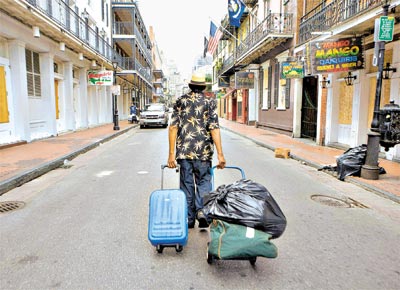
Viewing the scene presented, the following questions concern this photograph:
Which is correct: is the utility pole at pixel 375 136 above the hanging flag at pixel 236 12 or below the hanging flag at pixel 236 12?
below

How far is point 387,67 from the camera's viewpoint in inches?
367

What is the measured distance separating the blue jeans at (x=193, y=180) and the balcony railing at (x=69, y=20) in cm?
1042

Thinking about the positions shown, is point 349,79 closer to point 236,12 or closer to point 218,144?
point 218,144

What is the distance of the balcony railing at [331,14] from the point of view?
32.0 ft

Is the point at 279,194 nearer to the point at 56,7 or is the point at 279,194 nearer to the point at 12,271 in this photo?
the point at 12,271

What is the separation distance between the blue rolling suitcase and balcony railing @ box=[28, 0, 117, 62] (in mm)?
10759

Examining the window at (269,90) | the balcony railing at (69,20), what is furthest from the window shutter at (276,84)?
the balcony railing at (69,20)

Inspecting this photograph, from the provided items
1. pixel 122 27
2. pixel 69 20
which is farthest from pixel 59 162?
pixel 122 27

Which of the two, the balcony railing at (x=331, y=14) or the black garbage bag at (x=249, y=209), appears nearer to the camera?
the black garbage bag at (x=249, y=209)

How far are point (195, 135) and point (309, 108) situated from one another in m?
12.6

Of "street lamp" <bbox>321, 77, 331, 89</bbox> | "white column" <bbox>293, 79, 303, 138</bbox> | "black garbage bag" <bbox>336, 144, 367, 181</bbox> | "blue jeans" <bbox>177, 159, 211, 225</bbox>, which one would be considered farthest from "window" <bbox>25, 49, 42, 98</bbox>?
"black garbage bag" <bbox>336, 144, 367, 181</bbox>

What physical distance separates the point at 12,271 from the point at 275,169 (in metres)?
6.59

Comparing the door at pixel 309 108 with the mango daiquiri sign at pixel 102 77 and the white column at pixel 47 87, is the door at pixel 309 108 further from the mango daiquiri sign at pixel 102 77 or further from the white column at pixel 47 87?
the white column at pixel 47 87

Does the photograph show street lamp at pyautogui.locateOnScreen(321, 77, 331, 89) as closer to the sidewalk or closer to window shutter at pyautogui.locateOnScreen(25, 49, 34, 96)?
the sidewalk
